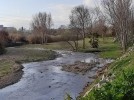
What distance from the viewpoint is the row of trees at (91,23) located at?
52406mm

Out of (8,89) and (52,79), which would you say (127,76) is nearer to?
(8,89)

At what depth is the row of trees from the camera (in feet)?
172

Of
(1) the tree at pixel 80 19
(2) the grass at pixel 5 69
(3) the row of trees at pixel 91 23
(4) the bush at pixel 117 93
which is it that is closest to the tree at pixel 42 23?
(3) the row of trees at pixel 91 23

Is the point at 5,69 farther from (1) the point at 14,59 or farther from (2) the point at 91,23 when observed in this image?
(2) the point at 91,23

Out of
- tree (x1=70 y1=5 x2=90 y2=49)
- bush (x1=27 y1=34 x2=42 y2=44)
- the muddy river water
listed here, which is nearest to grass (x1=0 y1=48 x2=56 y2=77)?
the muddy river water

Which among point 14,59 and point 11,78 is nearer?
point 11,78

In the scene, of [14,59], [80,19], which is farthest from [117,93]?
[80,19]

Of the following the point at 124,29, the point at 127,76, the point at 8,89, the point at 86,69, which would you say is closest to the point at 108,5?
the point at 124,29

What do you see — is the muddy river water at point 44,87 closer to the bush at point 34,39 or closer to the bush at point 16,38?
the bush at point 16,38

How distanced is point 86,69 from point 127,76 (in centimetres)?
3283

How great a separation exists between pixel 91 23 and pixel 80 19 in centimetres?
862

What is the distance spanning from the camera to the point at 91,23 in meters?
105

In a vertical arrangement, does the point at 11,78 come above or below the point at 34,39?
below

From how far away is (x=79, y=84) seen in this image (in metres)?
31.1
